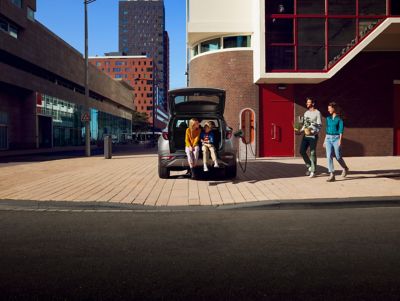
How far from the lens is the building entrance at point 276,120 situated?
1666 cm

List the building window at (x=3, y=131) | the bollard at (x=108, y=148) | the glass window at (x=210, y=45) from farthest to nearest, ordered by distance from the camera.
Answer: the building window at (x=3, y=131) < the bollard at (x=108, y=148) < the glass window at (x=210, y=45)

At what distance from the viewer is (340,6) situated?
15.8 m

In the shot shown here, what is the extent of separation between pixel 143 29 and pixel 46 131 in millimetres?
162580

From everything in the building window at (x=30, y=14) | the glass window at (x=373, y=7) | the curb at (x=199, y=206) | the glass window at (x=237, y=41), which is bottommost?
the curb at (x=199, y=206)

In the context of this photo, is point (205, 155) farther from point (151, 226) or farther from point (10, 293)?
point (10, 293)

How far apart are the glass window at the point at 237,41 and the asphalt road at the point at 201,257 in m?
13.0

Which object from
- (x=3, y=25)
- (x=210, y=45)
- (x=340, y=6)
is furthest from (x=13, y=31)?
(x=340, y=6)

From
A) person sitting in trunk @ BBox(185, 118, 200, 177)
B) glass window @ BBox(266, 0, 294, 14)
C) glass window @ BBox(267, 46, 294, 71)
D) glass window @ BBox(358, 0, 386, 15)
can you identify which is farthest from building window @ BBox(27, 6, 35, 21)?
person sitting in trunk @ BBox(185, 118, 200, 177)

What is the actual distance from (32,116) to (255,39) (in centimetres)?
2815

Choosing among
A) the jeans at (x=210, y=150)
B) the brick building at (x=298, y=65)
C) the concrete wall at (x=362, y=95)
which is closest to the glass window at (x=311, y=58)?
the brick building at (x=298, y=65)

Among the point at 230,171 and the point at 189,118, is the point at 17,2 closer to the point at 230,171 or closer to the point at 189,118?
the point at 189,118

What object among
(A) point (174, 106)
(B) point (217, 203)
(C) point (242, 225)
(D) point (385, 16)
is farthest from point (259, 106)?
(C) point (242, 225)

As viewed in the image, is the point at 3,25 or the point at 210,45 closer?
the point at 210,45

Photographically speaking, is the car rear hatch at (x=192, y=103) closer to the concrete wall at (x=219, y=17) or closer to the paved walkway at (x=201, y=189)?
the paved walkway at (x=201, y=189)
